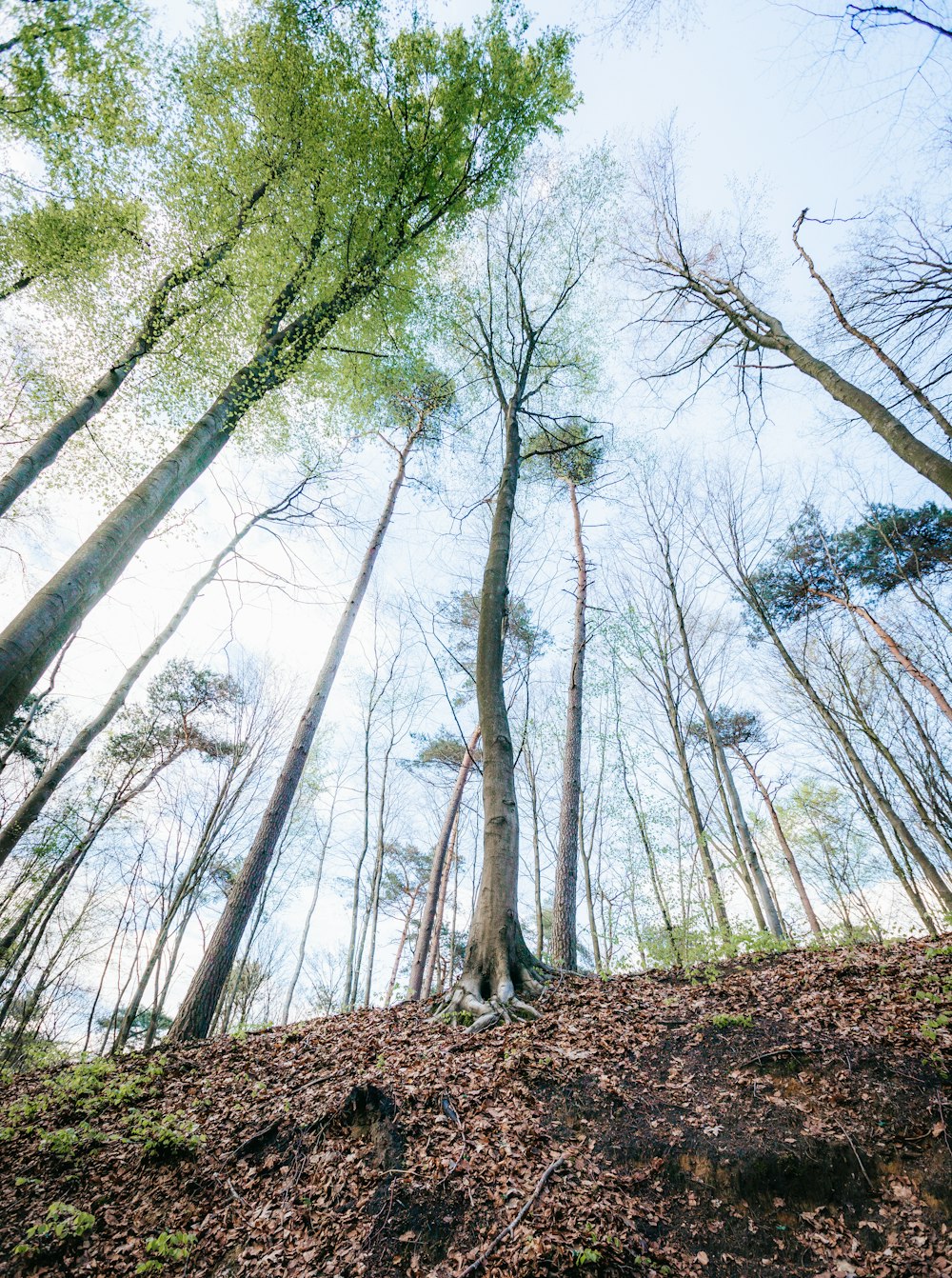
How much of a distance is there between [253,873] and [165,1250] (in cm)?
396

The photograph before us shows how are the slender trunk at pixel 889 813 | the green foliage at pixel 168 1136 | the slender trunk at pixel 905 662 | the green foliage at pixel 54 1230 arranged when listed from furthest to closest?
the slender trunk at pixel 905 662
the slender trunk at pixel 889 813
the green foliage at pixel 168 1136
the green foliage at pixel 54 1230

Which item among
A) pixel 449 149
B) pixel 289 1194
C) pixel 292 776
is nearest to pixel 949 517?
pixel 449 149

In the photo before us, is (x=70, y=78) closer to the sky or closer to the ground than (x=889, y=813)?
closer to the sky

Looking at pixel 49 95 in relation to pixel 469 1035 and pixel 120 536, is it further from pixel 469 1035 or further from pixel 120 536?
pixel 469 1035

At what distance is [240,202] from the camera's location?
6562 mm

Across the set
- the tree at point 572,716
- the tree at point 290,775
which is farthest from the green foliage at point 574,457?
the tree at point 290,775

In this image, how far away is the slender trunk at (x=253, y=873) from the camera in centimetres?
534

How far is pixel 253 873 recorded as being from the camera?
613 centimetres

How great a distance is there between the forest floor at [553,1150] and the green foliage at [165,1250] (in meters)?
0.01

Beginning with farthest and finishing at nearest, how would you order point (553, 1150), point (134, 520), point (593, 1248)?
1. point (134, 520)
2. point (553, 1150)
3. point (593, 1248)

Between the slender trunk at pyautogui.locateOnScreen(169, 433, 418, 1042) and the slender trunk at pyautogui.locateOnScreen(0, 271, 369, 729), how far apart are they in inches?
133

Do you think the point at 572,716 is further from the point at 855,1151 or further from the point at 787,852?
the point at 787,852

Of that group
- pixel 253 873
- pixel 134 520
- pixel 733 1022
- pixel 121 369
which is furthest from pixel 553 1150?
pixel 121 369

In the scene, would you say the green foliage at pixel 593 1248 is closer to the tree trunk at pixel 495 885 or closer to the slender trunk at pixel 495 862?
the tree trunk at pixel 495 885
